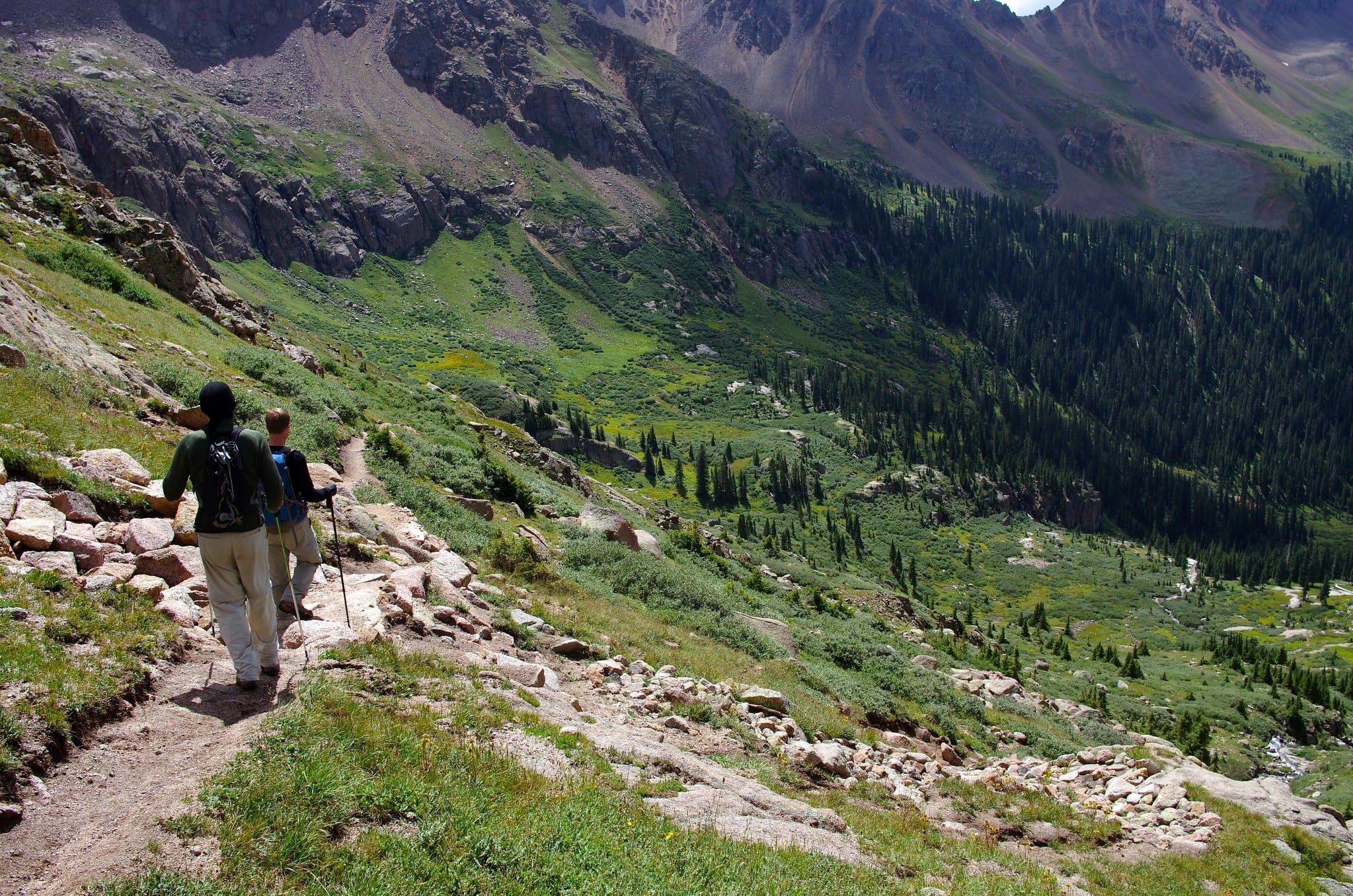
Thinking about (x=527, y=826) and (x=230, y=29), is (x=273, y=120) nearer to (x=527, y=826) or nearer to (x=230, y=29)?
(x=230, y=29)

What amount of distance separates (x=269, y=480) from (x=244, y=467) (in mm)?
275

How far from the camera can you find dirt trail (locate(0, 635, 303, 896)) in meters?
4.65

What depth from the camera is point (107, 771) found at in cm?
574

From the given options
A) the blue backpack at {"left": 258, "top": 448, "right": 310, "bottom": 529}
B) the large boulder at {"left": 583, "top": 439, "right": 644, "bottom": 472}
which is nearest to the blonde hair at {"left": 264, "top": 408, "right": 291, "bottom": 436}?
the blue backpack at {"left": 258, "top": 448, "right": 310, "bottom": 529}

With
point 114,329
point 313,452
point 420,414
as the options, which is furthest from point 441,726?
point 420,414

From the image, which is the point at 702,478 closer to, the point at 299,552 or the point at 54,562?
the point at 299,552

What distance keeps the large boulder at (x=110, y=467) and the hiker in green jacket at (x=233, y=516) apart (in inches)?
167

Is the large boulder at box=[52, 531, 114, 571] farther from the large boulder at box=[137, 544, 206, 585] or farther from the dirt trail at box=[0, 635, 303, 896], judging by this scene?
the dirt trail at box=[0, 635, 303, 896]

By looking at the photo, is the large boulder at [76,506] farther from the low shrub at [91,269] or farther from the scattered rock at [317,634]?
the low shrub at [91,269]

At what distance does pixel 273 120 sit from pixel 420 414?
146 metres

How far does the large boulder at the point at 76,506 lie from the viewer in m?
9.15

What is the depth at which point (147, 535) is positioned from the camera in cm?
938

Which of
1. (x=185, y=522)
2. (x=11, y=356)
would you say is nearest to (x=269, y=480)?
(x=185, y=522)

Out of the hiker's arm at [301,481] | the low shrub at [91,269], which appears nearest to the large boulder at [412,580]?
the hiker's arm at [301,481]
